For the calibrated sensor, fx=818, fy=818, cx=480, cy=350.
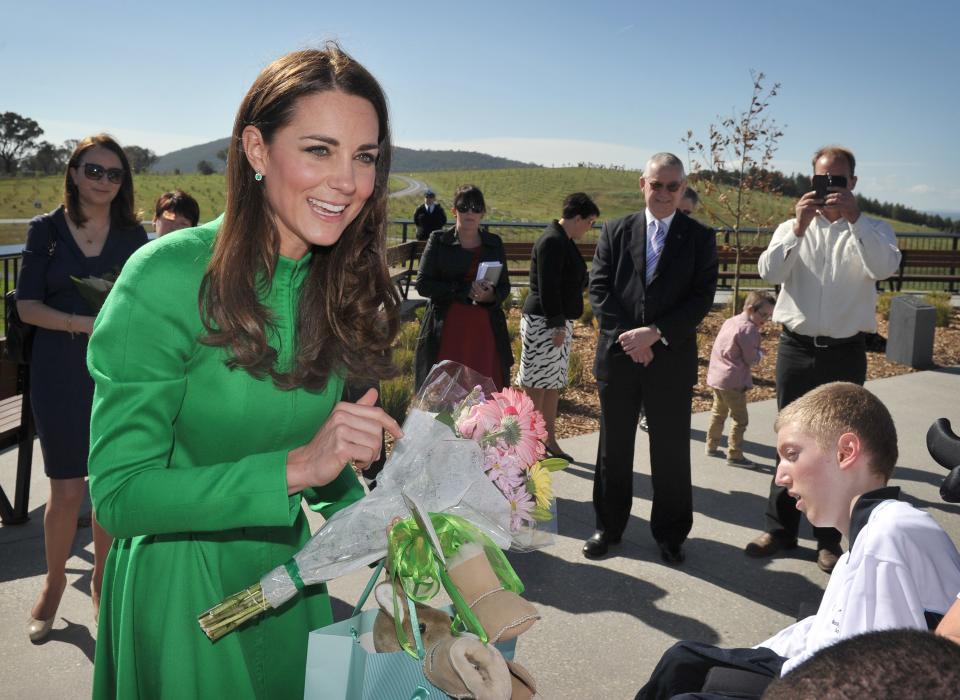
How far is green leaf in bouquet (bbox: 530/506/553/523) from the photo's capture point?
5.51 ft

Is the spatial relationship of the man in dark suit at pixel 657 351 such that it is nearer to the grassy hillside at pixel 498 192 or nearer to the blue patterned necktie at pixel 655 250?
the blue patterned necktie at pixel 655 250

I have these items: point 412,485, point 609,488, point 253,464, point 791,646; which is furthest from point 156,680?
point 609,488

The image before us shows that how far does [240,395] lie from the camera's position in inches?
61.9

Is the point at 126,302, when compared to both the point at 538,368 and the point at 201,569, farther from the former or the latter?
the point at 538,368

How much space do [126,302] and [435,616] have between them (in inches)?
30.9

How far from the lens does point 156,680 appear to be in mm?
1610

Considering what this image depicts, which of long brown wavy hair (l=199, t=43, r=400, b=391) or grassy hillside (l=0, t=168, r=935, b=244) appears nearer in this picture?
long brown wavy hair (l=199, t=43, r=400, b=391)

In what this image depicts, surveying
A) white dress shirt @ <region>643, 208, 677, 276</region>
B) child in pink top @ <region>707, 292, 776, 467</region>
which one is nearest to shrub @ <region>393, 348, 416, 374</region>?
child in pink top @ <region>707, 292, 776, 467</region>

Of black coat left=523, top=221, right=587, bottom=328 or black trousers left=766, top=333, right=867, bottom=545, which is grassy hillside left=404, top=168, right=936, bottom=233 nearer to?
black coat left=523, top=221, right=587, bottom=328

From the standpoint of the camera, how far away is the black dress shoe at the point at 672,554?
4875 mm

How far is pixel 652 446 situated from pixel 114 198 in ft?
11.0

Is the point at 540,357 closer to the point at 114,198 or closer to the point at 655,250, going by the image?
the point at 655,250

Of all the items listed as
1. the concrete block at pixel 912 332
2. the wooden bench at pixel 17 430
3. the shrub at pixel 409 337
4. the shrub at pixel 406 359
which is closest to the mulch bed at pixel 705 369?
the concrete block at pixel 912 332

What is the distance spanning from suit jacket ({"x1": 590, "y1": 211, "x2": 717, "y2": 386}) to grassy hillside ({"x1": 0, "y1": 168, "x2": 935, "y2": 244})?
1868cm
